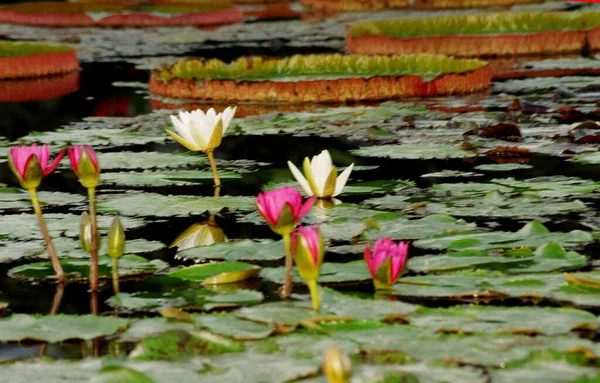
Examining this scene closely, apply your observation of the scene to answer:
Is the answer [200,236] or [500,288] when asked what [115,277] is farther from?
[500,288]

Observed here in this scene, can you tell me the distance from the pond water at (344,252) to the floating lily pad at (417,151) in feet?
0.04

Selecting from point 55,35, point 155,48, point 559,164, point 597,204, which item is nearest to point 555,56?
point 155,48

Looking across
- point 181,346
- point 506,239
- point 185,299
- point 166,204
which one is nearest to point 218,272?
point 185,299

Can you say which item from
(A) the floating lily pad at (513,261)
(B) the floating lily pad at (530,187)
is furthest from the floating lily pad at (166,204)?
(A) the floating lily pad at (513,261)

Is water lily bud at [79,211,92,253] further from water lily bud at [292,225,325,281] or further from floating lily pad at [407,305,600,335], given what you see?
floating lily pad at [407,305,600,335]

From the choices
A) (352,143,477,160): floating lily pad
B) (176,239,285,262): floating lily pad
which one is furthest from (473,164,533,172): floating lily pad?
(176,239,285,262): floating lily pad

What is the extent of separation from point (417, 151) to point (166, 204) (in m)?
1.18

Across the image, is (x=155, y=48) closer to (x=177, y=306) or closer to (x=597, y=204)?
(x=597, y=204)

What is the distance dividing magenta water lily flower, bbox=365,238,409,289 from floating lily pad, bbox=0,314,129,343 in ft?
1.71

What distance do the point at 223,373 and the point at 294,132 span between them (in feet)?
10.7

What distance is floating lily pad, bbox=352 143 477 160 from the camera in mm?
4254

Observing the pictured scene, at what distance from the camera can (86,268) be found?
9.17 ft

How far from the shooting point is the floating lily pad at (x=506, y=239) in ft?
9.25

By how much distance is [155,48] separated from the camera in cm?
1105
